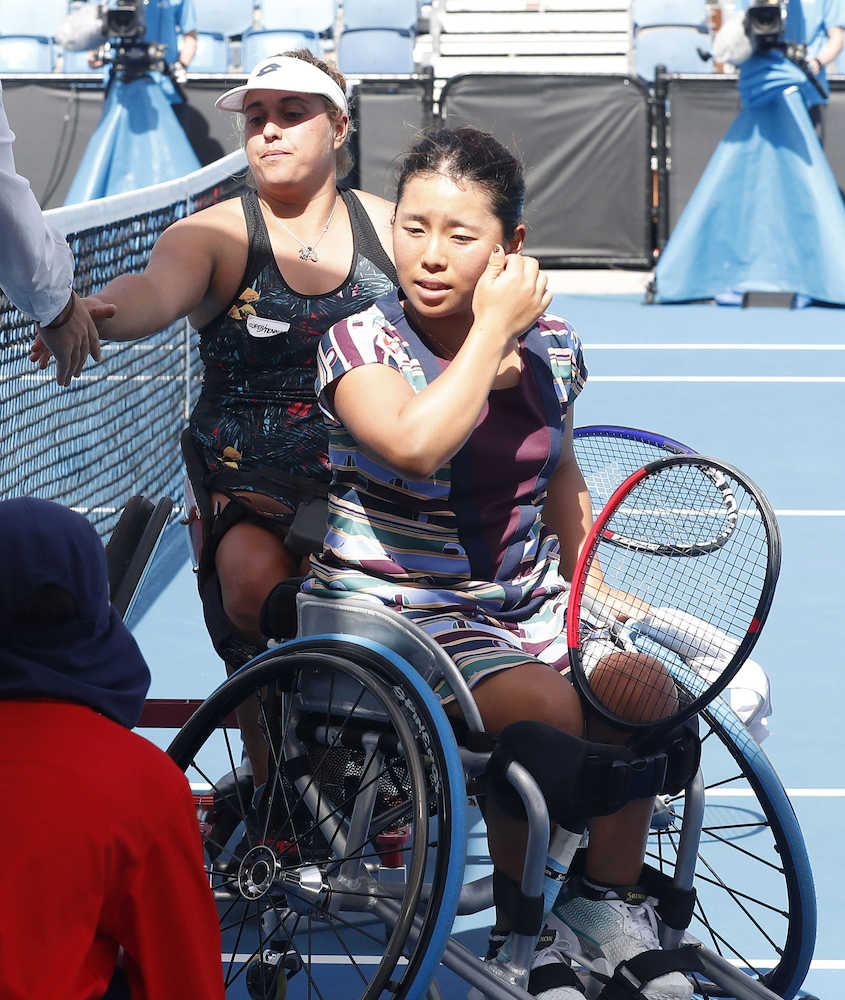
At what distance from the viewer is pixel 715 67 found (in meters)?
14.0

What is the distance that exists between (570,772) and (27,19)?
15253 millimetres

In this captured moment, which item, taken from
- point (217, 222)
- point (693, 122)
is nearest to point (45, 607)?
point (217, 222)

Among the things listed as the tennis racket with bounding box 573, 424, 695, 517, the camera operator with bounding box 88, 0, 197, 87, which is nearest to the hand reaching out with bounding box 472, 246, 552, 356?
the tennis racket with bounding box 573, 424, 695, 517

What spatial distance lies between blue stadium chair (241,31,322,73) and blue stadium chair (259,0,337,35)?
1.47 feet

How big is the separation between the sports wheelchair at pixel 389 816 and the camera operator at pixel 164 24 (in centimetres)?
964

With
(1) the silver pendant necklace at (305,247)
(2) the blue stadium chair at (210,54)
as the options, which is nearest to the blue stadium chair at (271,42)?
(2) the blue stadium chair at (210,54)

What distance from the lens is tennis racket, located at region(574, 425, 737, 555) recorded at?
263 cm

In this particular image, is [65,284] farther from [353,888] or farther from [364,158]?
[364,158]

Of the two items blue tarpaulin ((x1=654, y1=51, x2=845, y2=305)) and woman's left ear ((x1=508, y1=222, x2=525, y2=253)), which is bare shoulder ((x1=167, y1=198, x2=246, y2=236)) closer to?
woman's left ear ((x1=508, y1=222, x2=525, y2=253))

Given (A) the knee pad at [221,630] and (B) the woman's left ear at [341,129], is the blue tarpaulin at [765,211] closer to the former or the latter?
(B) the woman's left ear at [341,129]

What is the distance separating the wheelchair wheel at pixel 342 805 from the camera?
Result: 6.81 feet

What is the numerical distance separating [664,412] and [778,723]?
141 inches

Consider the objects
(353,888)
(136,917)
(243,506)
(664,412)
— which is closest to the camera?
(136,917)

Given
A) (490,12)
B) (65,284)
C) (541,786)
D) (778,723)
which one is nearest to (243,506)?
(65,284)
